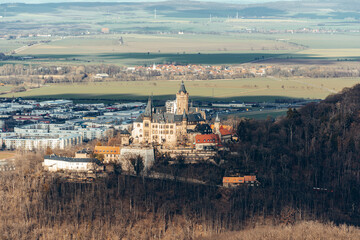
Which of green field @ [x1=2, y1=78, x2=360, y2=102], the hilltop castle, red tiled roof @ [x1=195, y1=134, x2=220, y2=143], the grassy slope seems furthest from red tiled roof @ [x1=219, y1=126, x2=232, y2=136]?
green field @ [x1=2, y1=78, x2=360, y2=102]

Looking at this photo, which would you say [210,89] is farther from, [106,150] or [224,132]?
[106,150]

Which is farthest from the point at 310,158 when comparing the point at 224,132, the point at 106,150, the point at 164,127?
the point at 106,150

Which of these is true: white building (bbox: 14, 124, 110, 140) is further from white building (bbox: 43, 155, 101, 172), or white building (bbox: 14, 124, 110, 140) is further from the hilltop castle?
white building (bbox: 43, 155, 101, 172)

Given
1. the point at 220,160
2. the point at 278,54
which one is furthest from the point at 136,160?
the point at 278,54

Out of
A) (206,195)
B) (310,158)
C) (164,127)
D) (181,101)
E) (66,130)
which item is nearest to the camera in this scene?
(206,195)

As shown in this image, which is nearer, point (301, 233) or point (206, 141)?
point (301, 233)

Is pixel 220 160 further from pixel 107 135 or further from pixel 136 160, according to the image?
pixel 107 135
